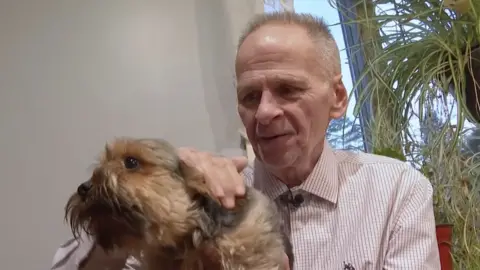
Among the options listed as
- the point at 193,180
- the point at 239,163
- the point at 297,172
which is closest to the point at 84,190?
the point at 193,180

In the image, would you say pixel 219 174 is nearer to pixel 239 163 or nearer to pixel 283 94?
pixel 239 163

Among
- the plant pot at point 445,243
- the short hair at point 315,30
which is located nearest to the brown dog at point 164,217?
the short hair at point 315,30

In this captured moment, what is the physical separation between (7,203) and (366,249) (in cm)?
114

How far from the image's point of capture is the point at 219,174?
3.77 ft

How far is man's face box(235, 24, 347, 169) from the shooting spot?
4.44 feet

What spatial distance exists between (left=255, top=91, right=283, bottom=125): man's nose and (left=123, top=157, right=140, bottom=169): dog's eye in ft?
1.04

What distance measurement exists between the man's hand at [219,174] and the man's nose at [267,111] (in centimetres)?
15

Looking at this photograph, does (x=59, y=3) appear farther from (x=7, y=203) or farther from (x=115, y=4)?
(x=7, y=203)

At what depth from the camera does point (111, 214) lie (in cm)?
108

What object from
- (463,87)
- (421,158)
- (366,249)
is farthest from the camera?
(421,158)

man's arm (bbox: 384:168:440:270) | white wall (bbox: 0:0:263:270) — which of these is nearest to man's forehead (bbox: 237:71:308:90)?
man's arm (bbox: 384:168:440:270)

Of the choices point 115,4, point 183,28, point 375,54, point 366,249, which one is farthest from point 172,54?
point 366,249

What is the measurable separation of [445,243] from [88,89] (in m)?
1.20

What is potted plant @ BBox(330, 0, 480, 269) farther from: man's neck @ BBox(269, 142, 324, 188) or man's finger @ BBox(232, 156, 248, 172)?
man's finger @ BBox(232, 156, 248, 172)
